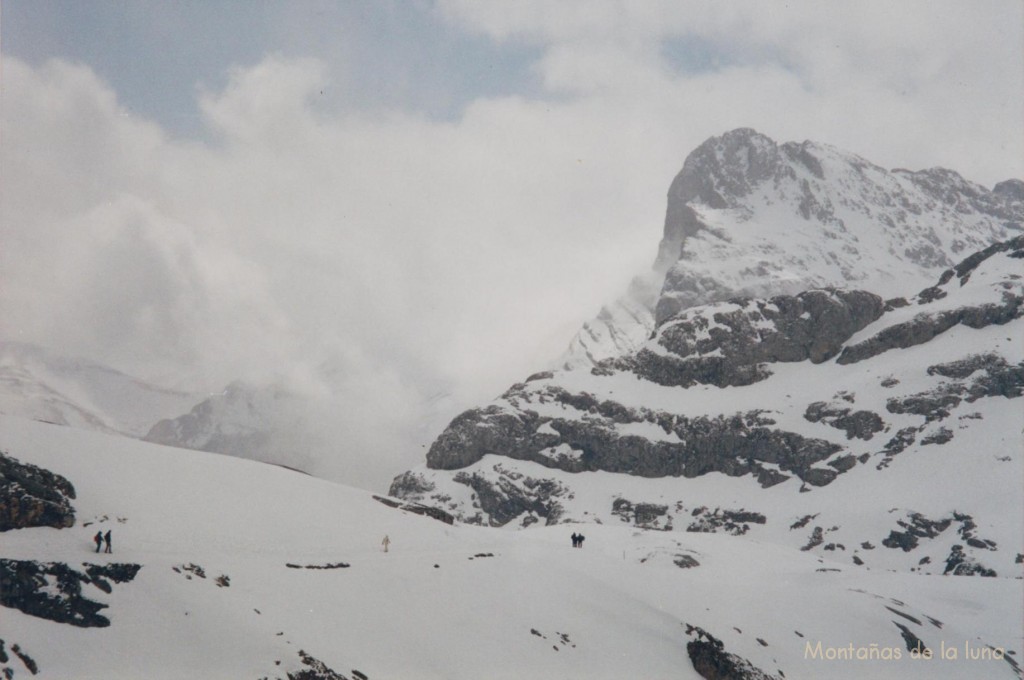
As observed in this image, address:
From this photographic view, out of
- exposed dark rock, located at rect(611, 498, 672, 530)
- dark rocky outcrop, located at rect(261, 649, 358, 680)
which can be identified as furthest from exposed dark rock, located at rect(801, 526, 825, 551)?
dark rocky outcrop, located at rect(261, 649, 358, 680)

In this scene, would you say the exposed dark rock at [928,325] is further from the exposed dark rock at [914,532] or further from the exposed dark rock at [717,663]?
the exposed dark rock at [717,663]

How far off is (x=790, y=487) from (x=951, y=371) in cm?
3706

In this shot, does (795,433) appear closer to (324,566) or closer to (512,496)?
(512,496)

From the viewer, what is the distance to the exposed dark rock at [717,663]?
120 feet

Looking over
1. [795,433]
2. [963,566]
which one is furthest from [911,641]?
[795,433]

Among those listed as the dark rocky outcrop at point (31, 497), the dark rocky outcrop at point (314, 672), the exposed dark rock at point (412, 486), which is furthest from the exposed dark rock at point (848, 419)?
the dark rocky outcrop at point (31, 497)

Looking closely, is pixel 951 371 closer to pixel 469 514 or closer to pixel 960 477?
pixel 960 477

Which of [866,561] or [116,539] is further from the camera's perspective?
[866,561]

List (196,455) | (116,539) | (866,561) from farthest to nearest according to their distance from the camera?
(866,561) < (196,455) < (116,539)

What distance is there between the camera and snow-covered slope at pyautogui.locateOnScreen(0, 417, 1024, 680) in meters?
24.8

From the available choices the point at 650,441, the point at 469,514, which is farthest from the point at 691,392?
the point at 469,514

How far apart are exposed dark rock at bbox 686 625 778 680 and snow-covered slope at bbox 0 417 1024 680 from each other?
0.08 metres

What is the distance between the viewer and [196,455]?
46.2 meters

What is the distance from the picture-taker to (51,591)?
2417 centimetres
